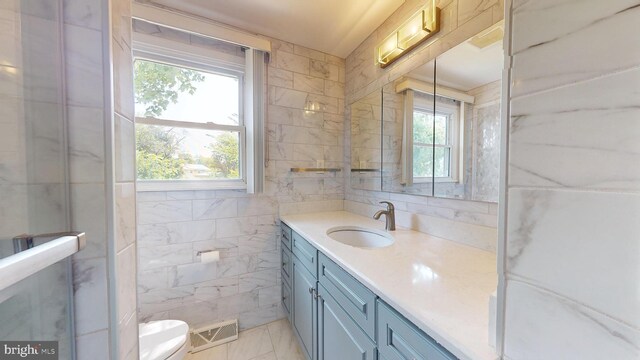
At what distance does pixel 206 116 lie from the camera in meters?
1.73

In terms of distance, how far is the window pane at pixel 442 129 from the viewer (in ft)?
4.01

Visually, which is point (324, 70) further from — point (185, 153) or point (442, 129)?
point (185, 153)

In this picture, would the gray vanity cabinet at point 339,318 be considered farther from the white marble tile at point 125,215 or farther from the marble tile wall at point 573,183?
the white marble tile at point 125,215

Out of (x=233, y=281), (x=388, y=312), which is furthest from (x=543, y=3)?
(x=233, y=281)

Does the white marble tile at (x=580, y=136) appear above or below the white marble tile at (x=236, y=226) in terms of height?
above

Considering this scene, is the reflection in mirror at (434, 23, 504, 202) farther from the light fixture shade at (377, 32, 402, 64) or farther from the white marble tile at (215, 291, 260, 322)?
the white marble tile at (215, 291, 260, 322)

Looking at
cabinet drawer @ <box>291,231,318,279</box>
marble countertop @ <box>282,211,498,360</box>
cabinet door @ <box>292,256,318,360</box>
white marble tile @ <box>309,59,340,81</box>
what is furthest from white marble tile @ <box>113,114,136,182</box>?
white marble tile @ <box>309,59,340,81</box>

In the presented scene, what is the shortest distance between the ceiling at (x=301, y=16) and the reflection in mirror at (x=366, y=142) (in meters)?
0.52

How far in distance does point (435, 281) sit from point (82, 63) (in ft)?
3.68

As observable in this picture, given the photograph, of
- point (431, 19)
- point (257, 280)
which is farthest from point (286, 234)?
point (431, 19)

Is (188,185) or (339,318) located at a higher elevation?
(188,185)

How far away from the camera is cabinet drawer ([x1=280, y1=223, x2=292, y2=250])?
170cm

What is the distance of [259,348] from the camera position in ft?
5.30

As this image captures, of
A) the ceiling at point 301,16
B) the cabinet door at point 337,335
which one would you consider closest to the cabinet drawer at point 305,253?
the cabinet door at point 337,335
